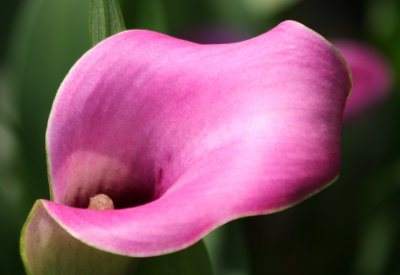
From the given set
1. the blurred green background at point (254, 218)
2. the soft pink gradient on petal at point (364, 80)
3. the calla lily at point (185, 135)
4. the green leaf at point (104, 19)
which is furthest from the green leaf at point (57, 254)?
the soft pink gradient on petal at point (364, 80)

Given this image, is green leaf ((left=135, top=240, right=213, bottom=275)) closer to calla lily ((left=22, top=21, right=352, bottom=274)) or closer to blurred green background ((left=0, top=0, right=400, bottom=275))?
calla lily ((left=22, top=21, right=352, bottom=274))

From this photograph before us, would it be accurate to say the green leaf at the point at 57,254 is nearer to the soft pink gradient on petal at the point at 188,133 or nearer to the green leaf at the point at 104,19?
the soft pink gradient on petal at the point at 188,133

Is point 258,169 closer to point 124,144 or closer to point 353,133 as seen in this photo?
point 124,144

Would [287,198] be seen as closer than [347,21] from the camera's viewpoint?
Yes

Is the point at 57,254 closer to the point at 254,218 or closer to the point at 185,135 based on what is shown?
the point at 185,135

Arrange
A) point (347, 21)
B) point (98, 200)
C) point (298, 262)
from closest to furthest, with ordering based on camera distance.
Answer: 1. point (98, 200)
2. point (298, 262)
3. point (347, 21)

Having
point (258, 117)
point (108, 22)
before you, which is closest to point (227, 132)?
point (258, 117)

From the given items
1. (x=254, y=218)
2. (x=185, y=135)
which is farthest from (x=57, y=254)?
(x=254, y=218)

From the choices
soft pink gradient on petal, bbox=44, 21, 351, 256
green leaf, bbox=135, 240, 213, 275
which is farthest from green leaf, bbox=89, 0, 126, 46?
green leaf, bbox=135, 240, 213, 275
